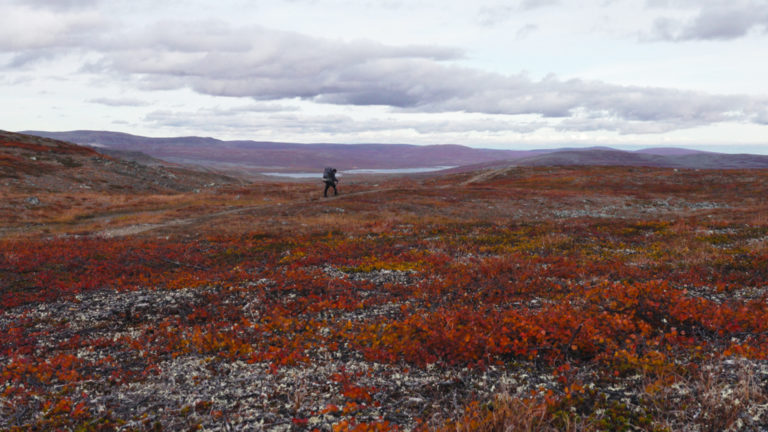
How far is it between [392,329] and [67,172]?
7454 cm

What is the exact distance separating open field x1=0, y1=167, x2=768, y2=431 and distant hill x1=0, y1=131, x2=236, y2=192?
137 feet

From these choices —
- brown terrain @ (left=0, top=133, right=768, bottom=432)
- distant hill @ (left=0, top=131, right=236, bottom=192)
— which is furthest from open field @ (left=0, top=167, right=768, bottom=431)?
distant hill @ (left=0, top=131, right=236, bottom=192)

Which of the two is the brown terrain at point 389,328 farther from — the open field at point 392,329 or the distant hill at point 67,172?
the distant hill at point 67,172

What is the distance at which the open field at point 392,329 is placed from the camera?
6.89 meters

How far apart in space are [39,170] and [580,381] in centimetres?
7867

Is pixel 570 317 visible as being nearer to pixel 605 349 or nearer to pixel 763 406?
pixel 605 349

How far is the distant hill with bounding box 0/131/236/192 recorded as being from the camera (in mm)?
58000

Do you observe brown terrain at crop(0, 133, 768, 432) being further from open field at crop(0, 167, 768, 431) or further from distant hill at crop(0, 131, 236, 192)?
distant hill at crop(0, 131, 236, 192)

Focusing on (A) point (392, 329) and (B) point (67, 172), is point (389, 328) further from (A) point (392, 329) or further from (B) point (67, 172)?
(B) point (67, 172)

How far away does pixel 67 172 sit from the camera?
215ft

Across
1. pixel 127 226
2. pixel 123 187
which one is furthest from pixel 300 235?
pixel 123 187

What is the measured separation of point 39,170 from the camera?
62688 mm

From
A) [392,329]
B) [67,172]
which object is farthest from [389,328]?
[67,172]

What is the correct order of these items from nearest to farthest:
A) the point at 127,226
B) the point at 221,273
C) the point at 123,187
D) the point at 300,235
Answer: the point at 221,273
the point at 300,235
the point at 127,226
the point at 123,187
